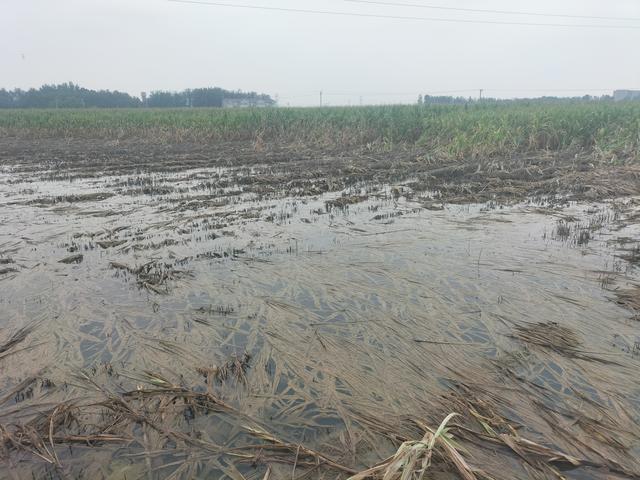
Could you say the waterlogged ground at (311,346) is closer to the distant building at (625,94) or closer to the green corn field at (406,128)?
the green corn field at (406,128)

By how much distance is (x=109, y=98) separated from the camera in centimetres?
7281

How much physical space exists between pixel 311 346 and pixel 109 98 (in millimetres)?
83191

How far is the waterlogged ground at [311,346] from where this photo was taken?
7.89 feet

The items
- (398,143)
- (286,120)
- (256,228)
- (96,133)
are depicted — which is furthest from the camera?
(96,133)

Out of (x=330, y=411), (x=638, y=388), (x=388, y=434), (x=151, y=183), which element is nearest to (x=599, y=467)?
(x=638, y=388)

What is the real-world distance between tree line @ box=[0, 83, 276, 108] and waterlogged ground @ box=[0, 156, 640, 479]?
59590mm

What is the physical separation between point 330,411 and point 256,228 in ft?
14.5

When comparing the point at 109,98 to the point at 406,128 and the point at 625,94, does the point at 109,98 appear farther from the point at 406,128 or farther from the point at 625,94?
the point at 625,94

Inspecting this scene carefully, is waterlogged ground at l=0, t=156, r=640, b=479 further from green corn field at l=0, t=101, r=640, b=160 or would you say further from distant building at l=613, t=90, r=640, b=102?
distant building at l=613, t=90, r=640, b=102

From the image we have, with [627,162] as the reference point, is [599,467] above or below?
below

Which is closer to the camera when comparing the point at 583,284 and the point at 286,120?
the point at 583,284

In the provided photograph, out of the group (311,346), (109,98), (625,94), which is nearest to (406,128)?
(311,346)

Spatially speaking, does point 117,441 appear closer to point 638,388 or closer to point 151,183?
point 638,388

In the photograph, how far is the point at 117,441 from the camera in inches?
96.8
